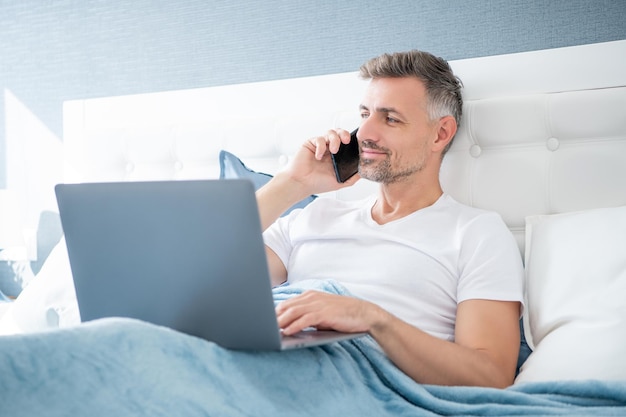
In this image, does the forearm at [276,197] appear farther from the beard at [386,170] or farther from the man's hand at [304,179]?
the beard at [386,170]

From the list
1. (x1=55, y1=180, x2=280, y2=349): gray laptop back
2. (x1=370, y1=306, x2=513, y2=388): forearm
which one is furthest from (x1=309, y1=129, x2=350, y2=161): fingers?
(x1=55, y1=180, x2=280, y2=349): gray laptop back

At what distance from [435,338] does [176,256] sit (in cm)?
53

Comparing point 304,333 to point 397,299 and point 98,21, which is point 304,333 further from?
point 98,21

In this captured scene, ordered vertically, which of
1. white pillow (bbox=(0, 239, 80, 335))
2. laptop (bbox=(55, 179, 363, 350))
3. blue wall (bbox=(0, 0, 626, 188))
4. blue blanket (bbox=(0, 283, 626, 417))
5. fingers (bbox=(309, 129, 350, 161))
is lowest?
white pillow (bbox=(0, 239, 80, 335))

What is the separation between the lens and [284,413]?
0.99 m

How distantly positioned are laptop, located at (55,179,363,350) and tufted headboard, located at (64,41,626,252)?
838 mm

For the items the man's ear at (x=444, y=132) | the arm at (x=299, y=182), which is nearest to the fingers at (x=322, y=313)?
the arm at (x=299, y=182)

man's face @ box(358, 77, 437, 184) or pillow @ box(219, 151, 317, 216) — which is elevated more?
man's face @ box(358, 77, 437, 184)

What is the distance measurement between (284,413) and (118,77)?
2.00 metres

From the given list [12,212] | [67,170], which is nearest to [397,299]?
[67,170]

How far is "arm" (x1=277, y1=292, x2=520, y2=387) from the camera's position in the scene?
46.5 inches

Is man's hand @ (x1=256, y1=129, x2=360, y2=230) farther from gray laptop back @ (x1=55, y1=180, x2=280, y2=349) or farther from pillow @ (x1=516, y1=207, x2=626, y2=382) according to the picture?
gray laptop back @ (x1=55, y1=180, x2=280, y2=349)

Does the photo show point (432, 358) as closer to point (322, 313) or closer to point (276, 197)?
point (322, 313)

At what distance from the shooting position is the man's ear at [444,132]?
1823 millimetres
